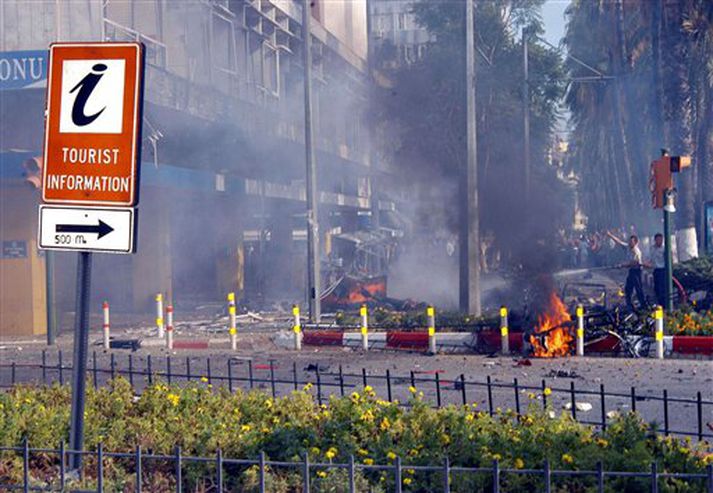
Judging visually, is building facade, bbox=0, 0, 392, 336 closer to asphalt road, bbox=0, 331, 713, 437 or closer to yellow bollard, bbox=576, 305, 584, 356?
asphalt road, bbox=0, 331, 713, 437

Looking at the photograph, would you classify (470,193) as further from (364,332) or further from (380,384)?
(380,384)

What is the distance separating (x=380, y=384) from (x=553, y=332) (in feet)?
11.2

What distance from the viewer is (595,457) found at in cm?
583

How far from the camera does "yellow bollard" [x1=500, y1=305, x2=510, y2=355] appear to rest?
1473cm

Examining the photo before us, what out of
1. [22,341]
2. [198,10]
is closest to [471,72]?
[22,341]

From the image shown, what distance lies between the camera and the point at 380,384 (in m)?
12.3

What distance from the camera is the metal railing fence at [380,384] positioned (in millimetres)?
8797

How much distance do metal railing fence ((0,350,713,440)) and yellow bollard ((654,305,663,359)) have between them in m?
2.72

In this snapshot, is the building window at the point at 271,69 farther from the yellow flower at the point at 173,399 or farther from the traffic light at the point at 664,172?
the yellow flower at the point at 173,399

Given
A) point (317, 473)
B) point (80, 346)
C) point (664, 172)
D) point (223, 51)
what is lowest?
point (317, 473)

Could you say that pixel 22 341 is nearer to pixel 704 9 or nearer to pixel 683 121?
pixel 683 121

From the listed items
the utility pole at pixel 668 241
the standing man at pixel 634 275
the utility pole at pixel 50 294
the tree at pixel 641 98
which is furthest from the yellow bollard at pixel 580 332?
the tree at pixel 641 98

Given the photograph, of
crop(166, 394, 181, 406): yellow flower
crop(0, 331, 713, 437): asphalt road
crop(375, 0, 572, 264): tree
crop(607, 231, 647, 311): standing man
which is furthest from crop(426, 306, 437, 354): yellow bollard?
crop(375, 0, 572, 264): tree

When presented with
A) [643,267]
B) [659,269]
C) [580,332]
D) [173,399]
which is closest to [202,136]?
[643,267]
